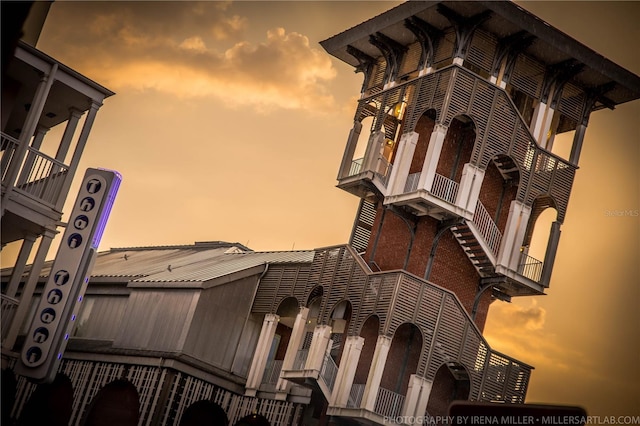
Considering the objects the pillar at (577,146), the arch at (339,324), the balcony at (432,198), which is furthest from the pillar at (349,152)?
the pillar at (577,146)

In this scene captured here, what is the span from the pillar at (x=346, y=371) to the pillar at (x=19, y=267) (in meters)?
12.1

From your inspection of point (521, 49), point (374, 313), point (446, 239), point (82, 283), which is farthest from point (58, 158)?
point (521, 49)

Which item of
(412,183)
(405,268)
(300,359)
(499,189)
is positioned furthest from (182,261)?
(499,189)

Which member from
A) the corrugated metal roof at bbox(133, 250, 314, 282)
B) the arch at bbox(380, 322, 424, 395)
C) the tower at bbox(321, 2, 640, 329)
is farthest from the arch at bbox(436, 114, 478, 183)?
the corrugated metal roof at bbox(133, 250, 314, 282)

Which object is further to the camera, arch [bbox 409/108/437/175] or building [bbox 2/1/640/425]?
arch [bbox 409/108/437/175]

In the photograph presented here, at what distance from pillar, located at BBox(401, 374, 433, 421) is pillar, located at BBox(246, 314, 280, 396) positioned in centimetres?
828

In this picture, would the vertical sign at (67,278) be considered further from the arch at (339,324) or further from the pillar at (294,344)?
the arch at (339,324)

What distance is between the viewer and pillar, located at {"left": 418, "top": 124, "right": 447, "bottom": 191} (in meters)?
39.3

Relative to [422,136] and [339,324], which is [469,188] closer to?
[422,136]

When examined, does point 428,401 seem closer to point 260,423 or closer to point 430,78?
point 260,423

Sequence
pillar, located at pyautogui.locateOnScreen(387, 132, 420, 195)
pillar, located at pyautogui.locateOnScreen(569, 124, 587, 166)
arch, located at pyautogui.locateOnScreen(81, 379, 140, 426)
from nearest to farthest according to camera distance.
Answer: pillar, located at pyautogui.locateOnScreen(387, 132, 420, 195) < pillar, located at pyautogui.locateOnScreen(569, 124, 587, 166) < arch, located at pyautogui.locateOnScreen(81, 379, 140, 426)

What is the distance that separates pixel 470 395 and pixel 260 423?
32.3ft

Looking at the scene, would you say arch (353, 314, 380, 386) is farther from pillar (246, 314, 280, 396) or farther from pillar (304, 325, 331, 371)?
pillar (246, 314, 280, 396)

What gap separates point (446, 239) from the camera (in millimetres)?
41812
